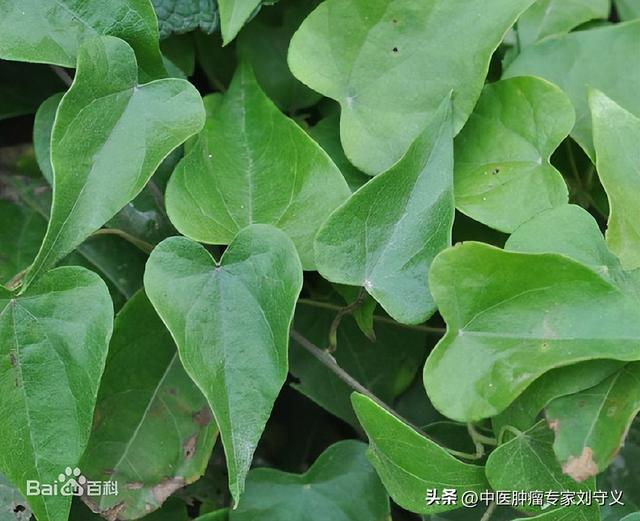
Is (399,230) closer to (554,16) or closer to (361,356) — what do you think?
(361,356)

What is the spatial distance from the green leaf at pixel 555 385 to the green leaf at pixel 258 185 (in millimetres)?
171

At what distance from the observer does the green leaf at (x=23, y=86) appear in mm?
707

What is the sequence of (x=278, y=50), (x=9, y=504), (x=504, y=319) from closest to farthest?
1. (x=504, y=319)
2. (x=9, y=504)
3. (x=278, y=50)

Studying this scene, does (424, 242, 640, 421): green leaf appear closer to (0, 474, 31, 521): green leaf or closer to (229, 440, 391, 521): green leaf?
(229, 440, 391, 521): green leaf

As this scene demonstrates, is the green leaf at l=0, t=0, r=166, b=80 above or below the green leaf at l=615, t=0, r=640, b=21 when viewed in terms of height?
above

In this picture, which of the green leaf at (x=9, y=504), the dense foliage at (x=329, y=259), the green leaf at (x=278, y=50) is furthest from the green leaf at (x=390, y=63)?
the green leaf at (x=9, y=504)

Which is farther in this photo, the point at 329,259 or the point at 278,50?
the point at 278,50

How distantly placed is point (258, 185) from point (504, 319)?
21 centimetres

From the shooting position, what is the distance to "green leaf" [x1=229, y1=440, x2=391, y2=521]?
60 cm

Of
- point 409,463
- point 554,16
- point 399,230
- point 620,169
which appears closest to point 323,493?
point 409,463

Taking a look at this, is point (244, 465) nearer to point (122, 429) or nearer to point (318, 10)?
point (122, 429)

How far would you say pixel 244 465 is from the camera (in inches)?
17.9

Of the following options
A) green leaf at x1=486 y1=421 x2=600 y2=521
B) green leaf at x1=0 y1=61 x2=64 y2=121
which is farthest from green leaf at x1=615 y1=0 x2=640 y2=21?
green leaf at x1=0 y1=61 x2=64 y2=121

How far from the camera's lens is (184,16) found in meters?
0.64
